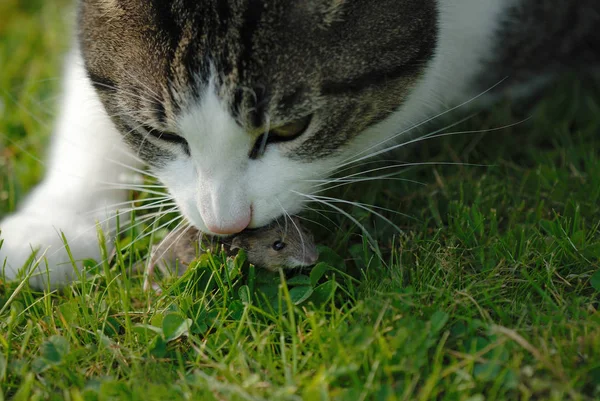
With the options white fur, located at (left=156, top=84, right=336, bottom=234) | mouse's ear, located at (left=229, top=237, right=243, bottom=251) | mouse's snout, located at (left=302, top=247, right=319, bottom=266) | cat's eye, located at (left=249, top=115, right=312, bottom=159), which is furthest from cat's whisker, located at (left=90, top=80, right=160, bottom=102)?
mouse's snout, located at (left=302, top=247, right=319, bottom=266)

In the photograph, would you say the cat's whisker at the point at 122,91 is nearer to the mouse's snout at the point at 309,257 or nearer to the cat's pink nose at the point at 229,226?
the cat's pink nose at the point at 229,226

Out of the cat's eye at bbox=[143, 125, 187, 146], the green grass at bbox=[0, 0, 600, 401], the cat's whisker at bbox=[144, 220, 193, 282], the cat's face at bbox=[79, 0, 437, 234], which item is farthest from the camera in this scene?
the cat's whisker at bbox=[144, 220, 193, 282]

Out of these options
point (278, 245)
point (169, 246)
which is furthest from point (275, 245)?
point (169, 246)

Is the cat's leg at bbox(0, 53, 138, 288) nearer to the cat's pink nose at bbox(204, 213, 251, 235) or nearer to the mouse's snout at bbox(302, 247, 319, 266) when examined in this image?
the cat's pink nose at bbox(204, 213, 251, 235)

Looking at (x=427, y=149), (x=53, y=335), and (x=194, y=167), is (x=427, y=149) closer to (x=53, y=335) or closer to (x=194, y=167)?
(x=194, y=167)

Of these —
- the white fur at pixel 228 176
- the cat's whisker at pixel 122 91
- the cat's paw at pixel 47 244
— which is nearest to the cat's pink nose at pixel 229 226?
the white fur at pixel 228 176

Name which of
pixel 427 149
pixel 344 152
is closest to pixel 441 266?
pixel 344 152
